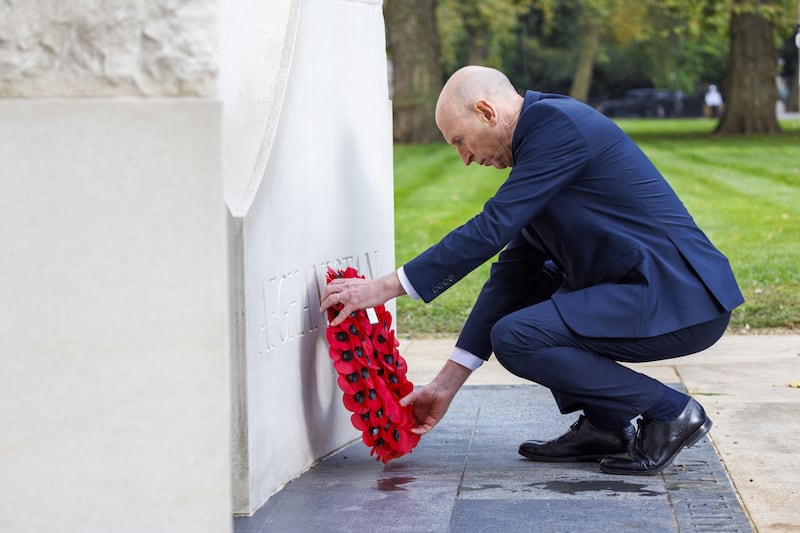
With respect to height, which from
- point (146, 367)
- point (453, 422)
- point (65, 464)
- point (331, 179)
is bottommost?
point (453, 422)

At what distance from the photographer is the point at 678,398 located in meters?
4.07

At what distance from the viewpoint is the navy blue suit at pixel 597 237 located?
3.91 m

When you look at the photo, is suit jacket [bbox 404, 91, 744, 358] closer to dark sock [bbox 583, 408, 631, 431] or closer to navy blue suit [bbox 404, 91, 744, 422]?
navy blue suit [bbox 404, 91, 744, 422]

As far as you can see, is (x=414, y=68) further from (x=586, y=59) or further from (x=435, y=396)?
(x=586, y=59)

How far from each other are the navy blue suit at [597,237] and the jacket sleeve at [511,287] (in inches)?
12.2

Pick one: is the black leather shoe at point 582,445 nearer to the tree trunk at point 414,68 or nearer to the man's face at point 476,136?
the man's face at point 476,136

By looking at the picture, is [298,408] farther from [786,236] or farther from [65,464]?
[786,236]

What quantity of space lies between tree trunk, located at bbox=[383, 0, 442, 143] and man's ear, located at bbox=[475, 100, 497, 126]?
2267 cm

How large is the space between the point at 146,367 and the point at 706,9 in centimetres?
2761

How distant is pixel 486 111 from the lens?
Result: 4020mm

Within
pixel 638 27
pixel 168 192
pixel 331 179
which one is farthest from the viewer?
pixel 638 27

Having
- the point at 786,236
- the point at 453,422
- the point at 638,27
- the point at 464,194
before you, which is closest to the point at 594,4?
the point at 638,27

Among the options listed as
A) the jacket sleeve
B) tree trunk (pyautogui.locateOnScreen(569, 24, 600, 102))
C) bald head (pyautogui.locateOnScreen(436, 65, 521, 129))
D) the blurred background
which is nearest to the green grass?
the blurred background

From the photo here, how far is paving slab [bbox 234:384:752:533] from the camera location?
11.4 feet
